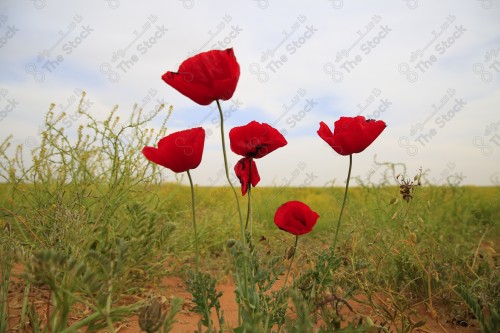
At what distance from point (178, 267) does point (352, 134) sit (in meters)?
2.13

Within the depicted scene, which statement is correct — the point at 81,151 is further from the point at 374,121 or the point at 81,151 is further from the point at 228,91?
the point at 374,121

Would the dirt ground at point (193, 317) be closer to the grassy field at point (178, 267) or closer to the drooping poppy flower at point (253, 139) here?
the grassy field at point (178, 267)

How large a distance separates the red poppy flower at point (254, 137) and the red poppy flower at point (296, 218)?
1.04 ft

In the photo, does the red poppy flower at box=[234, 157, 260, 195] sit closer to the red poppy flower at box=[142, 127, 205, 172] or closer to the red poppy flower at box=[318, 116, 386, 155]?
the red poppy flower at box=[142, 127, 205, 172]

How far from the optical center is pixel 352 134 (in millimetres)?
1289

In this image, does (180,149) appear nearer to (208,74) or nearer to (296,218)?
(208,74)

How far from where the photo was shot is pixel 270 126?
1233mm

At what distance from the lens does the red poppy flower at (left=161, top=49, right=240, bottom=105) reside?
108 centimetres

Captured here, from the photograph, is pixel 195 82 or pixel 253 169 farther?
pixel 253 169

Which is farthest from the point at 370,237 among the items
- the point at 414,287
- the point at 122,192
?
the point at 122,192

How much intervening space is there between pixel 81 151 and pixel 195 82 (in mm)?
1709

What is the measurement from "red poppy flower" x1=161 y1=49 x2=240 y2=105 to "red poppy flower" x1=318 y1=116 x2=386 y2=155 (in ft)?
1.43

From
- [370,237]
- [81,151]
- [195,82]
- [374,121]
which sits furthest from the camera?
[370,237]

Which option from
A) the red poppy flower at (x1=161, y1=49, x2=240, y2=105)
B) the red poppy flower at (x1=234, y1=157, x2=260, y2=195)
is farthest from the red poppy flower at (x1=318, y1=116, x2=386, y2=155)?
the red poppy flower at (x1=161, y1=49, x2=240, y2=105)
